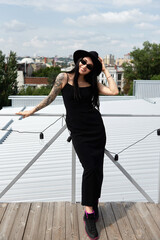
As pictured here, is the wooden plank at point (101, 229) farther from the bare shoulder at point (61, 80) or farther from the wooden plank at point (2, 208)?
the bare shoulder at point (61, 80)

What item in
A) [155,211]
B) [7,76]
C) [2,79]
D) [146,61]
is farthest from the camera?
[146,61]

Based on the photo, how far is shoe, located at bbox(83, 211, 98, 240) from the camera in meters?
2.64

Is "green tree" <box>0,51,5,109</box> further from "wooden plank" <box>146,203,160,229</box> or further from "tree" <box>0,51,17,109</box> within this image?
"wooden plank" <box>146,203,160,229</box>

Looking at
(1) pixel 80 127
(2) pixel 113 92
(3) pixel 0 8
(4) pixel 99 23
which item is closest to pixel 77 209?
(1) pixel 80 127

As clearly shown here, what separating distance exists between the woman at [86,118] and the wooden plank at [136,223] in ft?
1.34

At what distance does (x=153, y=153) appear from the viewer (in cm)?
647

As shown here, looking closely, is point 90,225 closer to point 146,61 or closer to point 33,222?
point 33,222

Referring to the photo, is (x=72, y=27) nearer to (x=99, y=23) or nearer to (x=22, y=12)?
(x=99, y=23)

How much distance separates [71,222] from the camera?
2.88m

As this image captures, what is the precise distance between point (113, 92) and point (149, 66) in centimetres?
4701

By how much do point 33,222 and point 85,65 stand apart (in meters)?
1.64

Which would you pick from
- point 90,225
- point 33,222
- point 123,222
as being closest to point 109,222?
point 123,222

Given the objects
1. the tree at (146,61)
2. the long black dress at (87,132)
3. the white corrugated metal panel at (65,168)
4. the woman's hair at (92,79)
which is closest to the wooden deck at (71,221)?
the long black dress at (87,132)

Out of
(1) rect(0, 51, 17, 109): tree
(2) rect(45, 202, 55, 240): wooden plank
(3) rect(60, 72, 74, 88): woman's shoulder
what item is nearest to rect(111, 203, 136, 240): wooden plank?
(2) rect(45, 202, 55, 240): wooden plank
